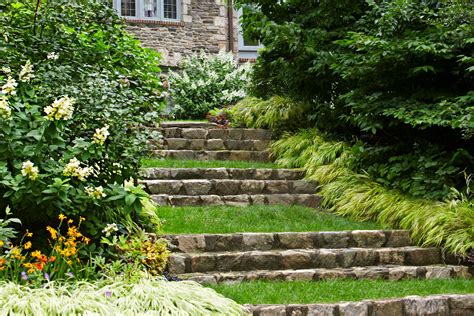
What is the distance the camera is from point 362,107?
866 centimetres

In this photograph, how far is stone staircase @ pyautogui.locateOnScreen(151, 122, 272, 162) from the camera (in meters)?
10.2

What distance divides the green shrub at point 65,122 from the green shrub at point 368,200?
247 centimetres

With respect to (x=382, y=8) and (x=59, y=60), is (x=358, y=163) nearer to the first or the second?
(x=382, y=8)

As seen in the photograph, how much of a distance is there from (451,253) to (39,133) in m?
4.02

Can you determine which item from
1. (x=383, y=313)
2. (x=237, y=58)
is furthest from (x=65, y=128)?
(x=237, y=58)

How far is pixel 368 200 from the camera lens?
8258 millimetres

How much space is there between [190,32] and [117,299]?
13301mm

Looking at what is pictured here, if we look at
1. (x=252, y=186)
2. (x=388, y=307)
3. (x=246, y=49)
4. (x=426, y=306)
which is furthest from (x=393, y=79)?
(x=246, y=49)

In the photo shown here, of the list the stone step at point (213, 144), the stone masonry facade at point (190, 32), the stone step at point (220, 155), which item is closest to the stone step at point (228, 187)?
the stone step at point (220, 155)

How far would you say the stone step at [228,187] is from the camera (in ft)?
27.9

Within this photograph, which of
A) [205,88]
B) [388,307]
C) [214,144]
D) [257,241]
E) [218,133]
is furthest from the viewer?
[205,88]

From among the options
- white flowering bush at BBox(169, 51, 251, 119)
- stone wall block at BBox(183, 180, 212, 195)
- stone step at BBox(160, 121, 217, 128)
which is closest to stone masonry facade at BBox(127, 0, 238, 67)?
white flowering bush at BBox(169, 51, 251, 119)

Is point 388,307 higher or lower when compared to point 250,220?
lower

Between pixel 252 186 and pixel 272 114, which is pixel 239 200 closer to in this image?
pixel 252 186
